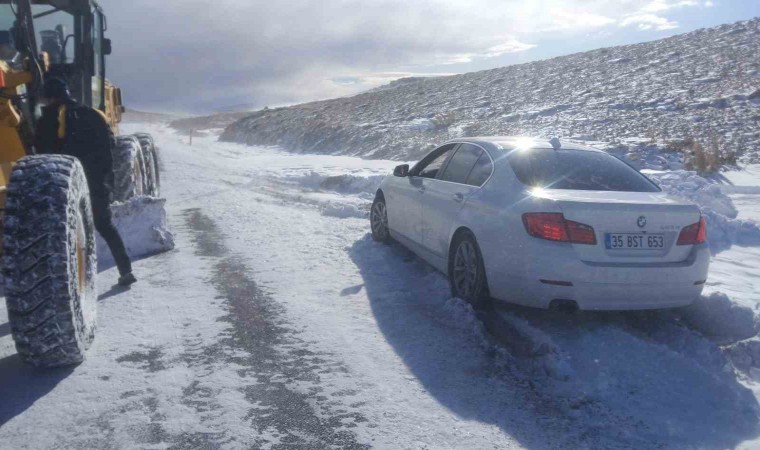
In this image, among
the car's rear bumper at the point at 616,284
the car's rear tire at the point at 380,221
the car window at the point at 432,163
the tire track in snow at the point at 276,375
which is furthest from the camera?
the car's rear tire at the point at 380,221

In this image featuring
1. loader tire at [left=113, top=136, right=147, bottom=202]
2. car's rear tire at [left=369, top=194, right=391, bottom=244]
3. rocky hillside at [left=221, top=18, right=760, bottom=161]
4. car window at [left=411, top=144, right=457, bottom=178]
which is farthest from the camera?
rocky hillside at [left=221, top=18, right=760, bottom=161]

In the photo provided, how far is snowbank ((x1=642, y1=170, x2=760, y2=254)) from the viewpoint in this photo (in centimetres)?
802

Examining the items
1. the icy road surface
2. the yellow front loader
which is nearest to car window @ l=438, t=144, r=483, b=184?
the icy road surface

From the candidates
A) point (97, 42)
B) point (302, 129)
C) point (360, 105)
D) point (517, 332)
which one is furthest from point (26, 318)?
point (360, 105)

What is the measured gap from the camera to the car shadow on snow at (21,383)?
12.7ft

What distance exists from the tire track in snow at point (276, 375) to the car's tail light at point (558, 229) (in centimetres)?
182

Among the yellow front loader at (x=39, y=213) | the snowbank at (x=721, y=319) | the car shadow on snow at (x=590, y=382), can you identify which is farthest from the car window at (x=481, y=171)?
the yellow front loader at (x=39, y=213)

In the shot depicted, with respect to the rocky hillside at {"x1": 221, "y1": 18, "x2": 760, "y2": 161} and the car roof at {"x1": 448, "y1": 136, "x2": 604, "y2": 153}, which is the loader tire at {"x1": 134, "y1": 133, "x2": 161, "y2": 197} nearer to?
the car roof at {"x1": 448, "y1": 136, "x2": 604, "y2": 153}

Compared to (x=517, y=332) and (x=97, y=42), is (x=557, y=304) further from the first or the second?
(x=97, y=42)

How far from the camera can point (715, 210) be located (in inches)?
354

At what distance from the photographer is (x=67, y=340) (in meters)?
4.23

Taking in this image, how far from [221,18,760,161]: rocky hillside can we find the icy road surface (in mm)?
9908

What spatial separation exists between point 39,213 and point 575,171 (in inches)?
167

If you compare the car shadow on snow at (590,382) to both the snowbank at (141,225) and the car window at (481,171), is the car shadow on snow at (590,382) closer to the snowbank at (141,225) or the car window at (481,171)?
the car window at (481,171)
